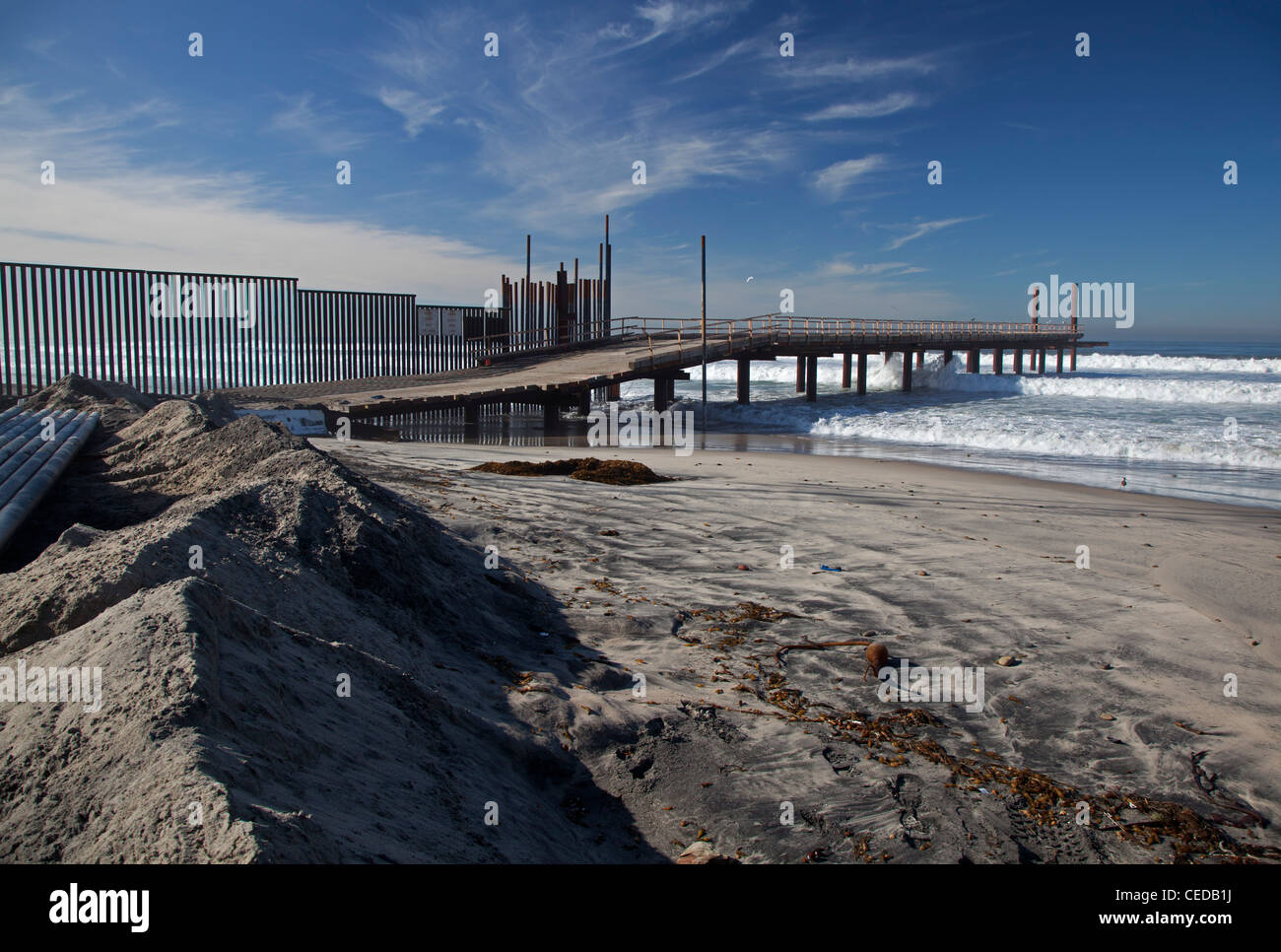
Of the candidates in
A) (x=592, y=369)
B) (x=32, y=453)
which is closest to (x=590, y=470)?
(x=32, y=453)

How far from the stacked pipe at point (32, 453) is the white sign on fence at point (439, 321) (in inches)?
668

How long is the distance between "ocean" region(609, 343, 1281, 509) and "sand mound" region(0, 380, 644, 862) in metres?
13.3

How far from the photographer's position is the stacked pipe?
230 inches

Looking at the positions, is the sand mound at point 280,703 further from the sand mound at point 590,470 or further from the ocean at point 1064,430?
the ocean at point 1064,430

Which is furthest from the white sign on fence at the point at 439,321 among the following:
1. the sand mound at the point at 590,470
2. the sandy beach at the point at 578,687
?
the sandy beach at the point at 578,687

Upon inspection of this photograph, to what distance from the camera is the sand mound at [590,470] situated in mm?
11195

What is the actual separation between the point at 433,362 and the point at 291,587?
24.2 metres

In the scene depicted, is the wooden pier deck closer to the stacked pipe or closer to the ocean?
the ocean

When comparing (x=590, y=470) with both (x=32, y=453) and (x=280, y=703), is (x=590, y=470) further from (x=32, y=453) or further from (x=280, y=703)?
(x=280, y=703)

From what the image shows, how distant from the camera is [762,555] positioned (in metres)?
7.55

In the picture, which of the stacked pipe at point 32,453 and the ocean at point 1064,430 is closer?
the stacked pipe at point 32,453

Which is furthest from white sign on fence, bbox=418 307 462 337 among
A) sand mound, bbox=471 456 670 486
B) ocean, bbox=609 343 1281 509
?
sand mound, bbox=471 456 670 486

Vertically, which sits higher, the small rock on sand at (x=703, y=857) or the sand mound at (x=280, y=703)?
the sand mound at (x=280, y=703)
